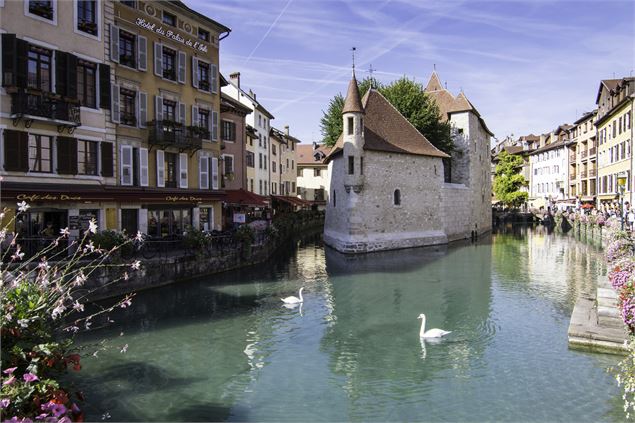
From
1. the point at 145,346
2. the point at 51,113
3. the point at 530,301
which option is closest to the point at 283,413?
the point at 145,346

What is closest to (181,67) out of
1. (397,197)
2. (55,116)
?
(55,116)

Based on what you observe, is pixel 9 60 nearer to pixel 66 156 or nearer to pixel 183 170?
pixel 66 156

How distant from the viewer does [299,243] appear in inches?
1426

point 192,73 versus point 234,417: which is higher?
point 192,73

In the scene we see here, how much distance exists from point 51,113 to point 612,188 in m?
44.1

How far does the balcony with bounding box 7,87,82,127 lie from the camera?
52.8 ft

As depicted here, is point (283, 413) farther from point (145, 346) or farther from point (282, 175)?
point (282, 175)

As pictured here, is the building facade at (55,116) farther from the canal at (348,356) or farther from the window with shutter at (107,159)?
the canal at (348,356)

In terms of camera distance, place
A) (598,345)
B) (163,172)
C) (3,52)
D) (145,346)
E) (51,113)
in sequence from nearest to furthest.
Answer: (598,345) → (145,346) → (3,52) → (51,113) → (163,172)

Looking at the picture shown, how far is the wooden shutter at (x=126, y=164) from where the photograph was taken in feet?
67.6

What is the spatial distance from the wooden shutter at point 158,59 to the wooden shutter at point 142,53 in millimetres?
531

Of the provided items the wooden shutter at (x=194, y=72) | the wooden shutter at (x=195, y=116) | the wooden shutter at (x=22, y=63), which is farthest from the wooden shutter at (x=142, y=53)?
the wooden shutter at (x=22, y=63)

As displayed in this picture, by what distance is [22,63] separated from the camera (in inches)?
636

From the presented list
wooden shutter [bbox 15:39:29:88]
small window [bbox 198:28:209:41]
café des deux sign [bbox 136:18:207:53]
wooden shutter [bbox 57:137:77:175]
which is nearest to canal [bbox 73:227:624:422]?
wooden shutter [bbox 57:137:77:175]
